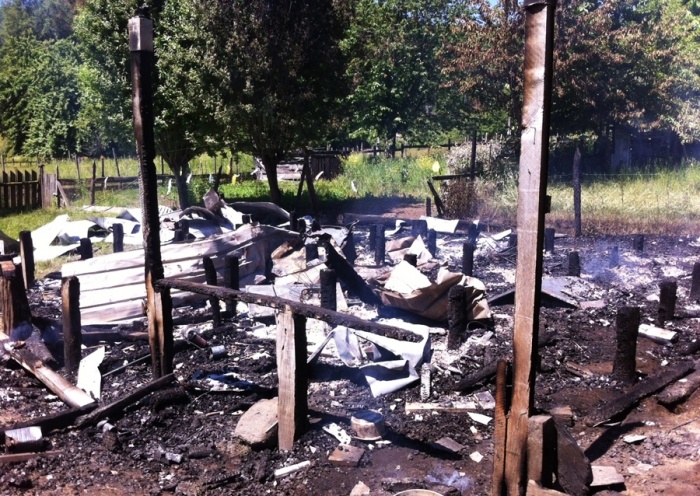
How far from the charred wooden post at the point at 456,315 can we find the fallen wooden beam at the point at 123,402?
288 cm

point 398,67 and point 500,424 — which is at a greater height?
point 398,67

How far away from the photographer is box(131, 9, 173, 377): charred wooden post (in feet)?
18.0

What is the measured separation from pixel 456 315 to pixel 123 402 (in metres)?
3.37

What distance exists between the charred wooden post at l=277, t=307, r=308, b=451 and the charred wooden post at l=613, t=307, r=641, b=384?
2988 mm

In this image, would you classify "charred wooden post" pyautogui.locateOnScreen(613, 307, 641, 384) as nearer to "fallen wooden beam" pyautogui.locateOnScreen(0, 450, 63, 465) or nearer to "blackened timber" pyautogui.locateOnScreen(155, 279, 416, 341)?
"blackened timber" pyautogui.locateOnScreen(155, 279, 416, 341)

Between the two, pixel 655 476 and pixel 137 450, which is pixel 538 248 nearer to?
pixel 655 476

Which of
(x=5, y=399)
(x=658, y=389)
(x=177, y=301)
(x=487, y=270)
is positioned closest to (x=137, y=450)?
(x=5, y=399)

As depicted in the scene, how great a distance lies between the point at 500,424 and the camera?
3.73 metres

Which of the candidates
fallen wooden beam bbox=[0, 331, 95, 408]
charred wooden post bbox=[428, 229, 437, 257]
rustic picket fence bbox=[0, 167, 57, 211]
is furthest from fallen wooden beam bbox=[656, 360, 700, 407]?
rustic picket fence bbox=[0, 167, 57, 211]

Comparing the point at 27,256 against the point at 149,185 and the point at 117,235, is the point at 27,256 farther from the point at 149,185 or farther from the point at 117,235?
the point at 149,185

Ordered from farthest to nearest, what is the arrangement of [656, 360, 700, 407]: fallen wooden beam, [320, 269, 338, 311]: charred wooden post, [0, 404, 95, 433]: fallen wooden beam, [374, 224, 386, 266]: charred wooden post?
[374, 224, 386, 266]: charred wooden post → [320, 269, 338, 311]: charred wooden post → [656, 360, 700, 407]: fallen wooden beam → [0, 404, 95, 433]: fallen wooden beam

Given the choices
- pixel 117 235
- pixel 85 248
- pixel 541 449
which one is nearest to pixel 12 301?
pixel 85 248

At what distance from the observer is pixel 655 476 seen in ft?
14.8

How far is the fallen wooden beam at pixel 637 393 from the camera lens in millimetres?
5320
